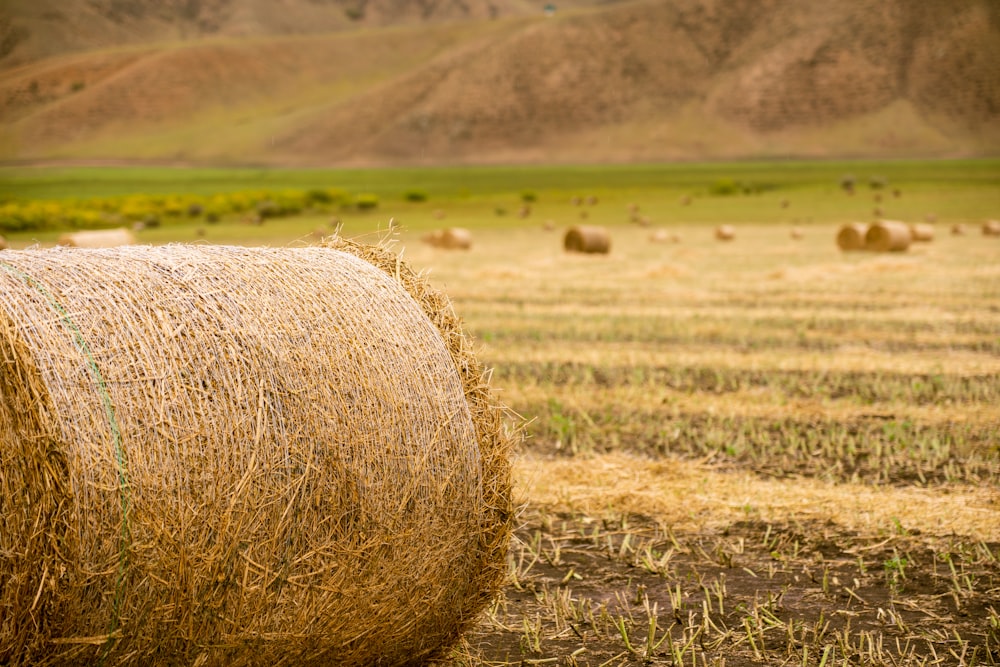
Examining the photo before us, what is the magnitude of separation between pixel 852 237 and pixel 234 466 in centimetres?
2717

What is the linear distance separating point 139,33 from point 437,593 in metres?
174

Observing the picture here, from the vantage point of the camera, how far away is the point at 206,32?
17588 centimetres

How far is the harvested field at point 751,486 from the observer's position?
545 centimetres

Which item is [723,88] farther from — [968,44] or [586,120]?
[968,44]

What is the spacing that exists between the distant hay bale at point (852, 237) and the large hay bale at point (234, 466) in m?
25.7

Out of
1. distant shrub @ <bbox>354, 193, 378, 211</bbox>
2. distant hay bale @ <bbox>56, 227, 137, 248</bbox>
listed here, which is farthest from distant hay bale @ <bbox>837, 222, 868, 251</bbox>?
distant shrub @ <bbox>354, 193, 378, 211</bbox>

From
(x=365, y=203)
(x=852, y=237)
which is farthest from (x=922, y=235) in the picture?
(x=365, y=203)

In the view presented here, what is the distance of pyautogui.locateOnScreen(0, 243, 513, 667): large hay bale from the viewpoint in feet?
12.5

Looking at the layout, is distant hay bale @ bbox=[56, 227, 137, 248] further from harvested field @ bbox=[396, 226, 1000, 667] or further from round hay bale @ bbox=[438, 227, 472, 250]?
round hay bale @ bbox=[438, 227, 472, 250]

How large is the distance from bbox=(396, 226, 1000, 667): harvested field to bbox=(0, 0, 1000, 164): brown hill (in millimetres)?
110113

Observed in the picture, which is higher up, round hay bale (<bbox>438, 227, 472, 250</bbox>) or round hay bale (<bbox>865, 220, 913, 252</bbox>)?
round hay bale (<bbox>865, 220, 913, 252</bbox>)

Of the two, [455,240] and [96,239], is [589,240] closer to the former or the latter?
[455,240]

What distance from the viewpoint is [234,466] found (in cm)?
416

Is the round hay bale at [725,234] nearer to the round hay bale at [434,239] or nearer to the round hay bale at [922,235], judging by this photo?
the round hay bale at [922,235]
